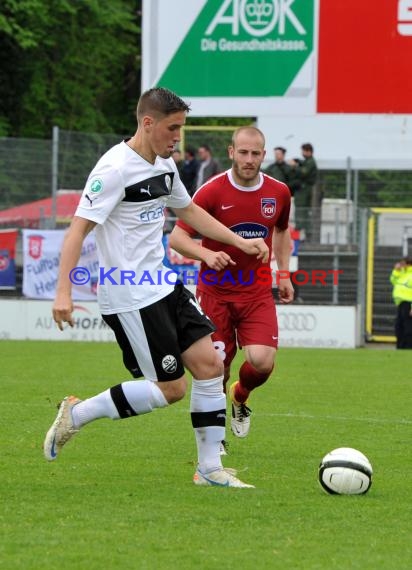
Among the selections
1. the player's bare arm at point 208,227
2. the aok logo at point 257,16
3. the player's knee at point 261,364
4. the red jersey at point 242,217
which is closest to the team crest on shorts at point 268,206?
the red jersey at point 242,217

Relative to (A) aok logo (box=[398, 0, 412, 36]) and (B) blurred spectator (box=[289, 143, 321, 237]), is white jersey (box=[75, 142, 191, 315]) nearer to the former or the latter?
(B) blurred spectator (box=[289, 143, 321, 237])

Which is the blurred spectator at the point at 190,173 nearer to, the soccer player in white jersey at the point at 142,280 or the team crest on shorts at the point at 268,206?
the team crest on shorts at the point at 268,206

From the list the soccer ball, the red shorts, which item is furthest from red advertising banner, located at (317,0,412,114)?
the soccer ball

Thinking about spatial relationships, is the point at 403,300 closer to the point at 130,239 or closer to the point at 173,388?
the point at 173,388

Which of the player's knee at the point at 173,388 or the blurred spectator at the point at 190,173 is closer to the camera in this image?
the player's knee at the point at 173,388

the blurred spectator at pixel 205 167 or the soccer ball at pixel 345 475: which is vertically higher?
the blurred spectator at pixel 205 167

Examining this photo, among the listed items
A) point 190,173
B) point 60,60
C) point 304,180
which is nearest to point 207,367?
point 190,173

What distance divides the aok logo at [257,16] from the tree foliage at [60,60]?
37.0ft

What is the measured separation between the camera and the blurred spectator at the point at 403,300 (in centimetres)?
2111

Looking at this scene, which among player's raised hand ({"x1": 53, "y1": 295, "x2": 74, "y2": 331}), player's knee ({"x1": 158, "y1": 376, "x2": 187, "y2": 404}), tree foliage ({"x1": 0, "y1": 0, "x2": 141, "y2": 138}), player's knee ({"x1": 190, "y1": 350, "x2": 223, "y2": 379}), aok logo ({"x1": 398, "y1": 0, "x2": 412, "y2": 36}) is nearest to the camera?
player's raised hand ({"x1": 53, "y1": 295, "x2": 74, "y2": 331})

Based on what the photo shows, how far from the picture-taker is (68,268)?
6.58 metres

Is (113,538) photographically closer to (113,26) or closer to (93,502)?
(93,502)

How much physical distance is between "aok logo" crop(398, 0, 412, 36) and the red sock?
1702 cm

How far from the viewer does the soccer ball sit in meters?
6.79
